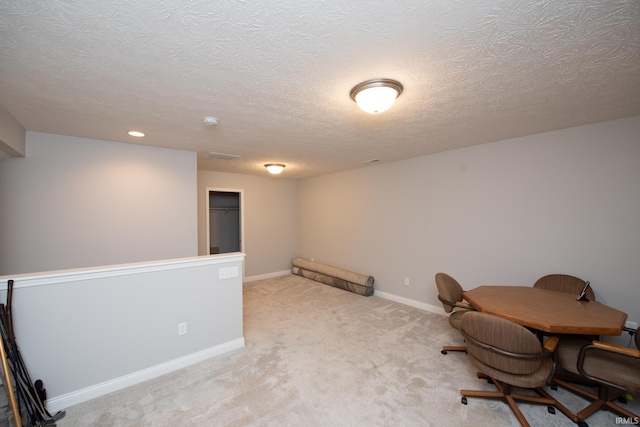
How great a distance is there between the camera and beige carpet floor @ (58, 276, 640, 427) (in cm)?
184

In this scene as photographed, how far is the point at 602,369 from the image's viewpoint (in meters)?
1.71

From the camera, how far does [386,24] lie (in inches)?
47.9

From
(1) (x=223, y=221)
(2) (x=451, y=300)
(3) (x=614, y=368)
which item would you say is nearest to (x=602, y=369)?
(3) (x=614, y=368)

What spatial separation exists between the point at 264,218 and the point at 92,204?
10.8 ft

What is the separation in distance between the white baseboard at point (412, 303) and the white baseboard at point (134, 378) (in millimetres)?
2669

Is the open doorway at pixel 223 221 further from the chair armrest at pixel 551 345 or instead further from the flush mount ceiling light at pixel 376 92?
the chair armrest at pixel 551 345

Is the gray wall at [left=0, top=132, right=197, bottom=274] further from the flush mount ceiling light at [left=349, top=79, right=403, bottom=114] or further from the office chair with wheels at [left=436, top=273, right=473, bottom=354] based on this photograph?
the office chair with wheels at [left=436, top=273, right=473, bottom=354]

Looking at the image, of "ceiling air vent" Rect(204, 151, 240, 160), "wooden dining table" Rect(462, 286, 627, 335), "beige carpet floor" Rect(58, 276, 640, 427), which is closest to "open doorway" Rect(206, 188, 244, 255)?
"ceiling air vent" Rect(204, 151, 240, 160)

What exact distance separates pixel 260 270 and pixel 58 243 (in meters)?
3.61

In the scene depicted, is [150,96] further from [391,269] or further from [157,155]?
[391,269]

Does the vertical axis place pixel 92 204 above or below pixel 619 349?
above

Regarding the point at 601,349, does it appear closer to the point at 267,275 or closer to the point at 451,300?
the point at 451,300

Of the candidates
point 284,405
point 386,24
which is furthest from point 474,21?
point 284,405

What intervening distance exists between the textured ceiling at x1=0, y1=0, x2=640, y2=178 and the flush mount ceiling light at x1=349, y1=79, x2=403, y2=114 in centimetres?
7
